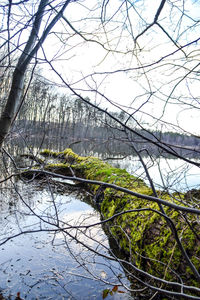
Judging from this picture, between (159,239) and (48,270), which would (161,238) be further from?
(48,270)

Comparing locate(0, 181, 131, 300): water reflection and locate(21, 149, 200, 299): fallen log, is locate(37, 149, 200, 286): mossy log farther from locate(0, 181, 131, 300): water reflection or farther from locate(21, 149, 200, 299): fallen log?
locate(0, 181, 131, 300): water reflection

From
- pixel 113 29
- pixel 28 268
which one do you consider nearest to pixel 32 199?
pixel 28 268

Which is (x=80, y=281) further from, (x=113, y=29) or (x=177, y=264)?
(x=113, y=29)

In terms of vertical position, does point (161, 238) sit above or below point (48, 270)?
above

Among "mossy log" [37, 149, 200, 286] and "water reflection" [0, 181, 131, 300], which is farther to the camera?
"water reflection" [0, 181, 131, 300]

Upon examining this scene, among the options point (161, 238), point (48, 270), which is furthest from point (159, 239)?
point (48, 270)

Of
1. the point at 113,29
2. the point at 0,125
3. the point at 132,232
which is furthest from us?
the point at 132,232

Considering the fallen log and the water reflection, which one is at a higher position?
the fallen log

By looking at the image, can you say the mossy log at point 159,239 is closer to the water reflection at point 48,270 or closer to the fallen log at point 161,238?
the fallen log at point 161,238

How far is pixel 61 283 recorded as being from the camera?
288cm

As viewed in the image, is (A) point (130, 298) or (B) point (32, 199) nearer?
(A) point (130, 298)

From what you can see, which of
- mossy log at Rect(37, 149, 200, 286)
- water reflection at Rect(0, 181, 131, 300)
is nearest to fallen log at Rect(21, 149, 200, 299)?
mossy log at Rect(37, 149, 200, 286)

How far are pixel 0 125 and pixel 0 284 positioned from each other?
240 centimetres

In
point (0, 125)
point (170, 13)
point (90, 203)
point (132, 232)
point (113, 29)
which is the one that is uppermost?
point (170, 13)
